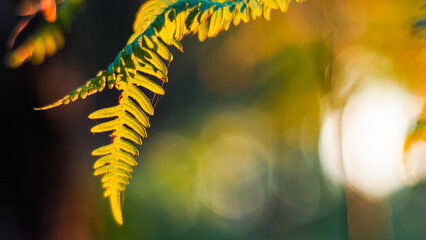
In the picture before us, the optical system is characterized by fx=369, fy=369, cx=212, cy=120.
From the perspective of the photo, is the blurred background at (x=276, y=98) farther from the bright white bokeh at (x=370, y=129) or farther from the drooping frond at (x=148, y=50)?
the drooping frond at (x=148, y=50)

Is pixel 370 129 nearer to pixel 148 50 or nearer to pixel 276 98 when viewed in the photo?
pixel 276 98

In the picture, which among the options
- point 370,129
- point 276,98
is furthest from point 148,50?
point 276,98

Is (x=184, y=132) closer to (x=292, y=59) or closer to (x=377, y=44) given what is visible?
(x=292, y=59)

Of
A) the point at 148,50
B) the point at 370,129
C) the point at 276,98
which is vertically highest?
the point at 276,98

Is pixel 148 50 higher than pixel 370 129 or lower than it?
lower

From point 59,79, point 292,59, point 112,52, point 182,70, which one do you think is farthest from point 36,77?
point 182,70

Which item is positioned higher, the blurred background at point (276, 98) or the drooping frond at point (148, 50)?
the blurred background at point (276, 98)

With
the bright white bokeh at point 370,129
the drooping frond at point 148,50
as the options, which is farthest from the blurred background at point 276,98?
the drooping frond at point 148,50

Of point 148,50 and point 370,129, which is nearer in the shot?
point 148,50

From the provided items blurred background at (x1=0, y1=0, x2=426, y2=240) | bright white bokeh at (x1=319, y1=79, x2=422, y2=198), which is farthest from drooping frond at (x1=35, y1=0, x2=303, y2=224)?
bright white bokeh at (x1=319, y1=79, x2=422, y2=198)

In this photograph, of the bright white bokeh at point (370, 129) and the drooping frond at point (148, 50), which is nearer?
the drooping frond at point (148, 50)

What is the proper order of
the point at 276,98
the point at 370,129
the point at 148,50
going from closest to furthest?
the point at 148,50 < the point at 370,129 < the point at 276,98
